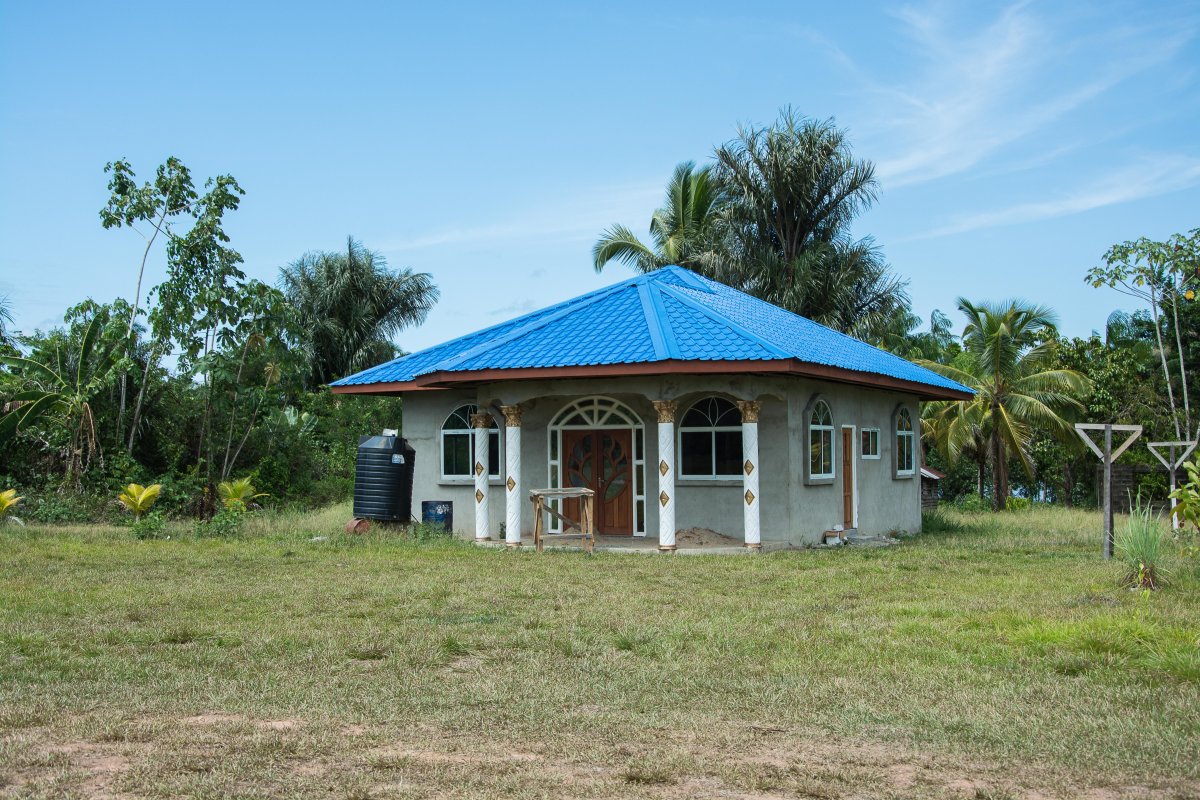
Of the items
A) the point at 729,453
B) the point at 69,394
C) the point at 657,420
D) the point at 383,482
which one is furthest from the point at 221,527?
the point at 729,453

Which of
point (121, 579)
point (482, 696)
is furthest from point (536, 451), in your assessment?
point (482, 696)

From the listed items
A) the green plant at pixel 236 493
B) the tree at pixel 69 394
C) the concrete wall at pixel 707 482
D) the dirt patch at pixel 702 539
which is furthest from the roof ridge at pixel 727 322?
the tree at pixel 69 394

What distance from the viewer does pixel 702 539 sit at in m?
17.8

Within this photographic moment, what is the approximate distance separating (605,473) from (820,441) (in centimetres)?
356

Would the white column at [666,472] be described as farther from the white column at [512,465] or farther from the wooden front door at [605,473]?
the white column at [512,465]

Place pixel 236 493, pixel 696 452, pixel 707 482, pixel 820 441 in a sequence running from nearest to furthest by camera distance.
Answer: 1. pixel 707 482
2. pixel 696 452
3. pixel 820 441
4. pixel 236 493

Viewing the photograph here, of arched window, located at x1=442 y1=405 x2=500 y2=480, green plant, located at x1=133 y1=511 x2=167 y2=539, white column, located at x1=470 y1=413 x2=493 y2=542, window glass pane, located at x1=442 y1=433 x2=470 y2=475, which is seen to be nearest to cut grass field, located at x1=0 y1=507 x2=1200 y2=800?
white column, located at x1=470 y1=413 x2=493 y2=542

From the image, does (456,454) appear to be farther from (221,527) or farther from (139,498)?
(139,498)

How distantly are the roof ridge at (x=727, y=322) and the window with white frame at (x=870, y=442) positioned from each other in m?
3.61

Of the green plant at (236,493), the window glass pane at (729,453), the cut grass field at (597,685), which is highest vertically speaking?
the window glass pane at (729,453)

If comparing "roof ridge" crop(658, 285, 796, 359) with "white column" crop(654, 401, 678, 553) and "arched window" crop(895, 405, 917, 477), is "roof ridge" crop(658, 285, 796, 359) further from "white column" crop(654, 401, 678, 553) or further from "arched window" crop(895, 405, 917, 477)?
"arched window" crop(895, 405, 917, 477)

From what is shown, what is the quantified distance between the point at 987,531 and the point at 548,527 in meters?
8.81

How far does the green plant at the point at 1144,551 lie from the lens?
11.5m

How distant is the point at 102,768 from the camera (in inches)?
213
